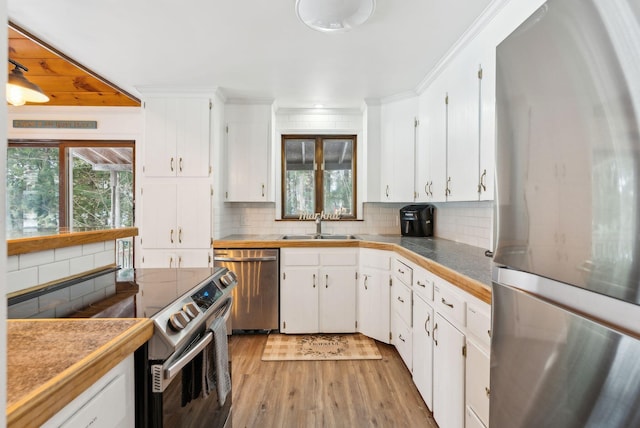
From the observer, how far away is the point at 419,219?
3.21 meters

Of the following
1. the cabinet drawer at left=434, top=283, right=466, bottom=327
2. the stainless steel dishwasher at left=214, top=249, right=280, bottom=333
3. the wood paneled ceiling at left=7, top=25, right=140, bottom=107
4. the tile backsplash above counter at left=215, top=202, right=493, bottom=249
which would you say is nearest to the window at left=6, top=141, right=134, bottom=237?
the wood paneled ceiling at left=7, top=25, right=140, bottom=107

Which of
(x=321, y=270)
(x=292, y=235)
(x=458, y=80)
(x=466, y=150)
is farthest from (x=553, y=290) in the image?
(x=292, y=235)

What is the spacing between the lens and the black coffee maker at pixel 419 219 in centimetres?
321

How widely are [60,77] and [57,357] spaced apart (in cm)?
318

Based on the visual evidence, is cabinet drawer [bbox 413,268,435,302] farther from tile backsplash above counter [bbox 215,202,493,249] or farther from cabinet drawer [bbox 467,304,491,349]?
tile backsplash above counter [bbox 215,202,493,249]

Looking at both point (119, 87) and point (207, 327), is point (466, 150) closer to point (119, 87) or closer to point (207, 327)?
point (207, 327)

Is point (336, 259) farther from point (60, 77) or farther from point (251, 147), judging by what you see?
point (60, 77)

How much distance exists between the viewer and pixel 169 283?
52.8 inches

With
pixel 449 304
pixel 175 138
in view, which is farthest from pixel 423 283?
pixel 175 138

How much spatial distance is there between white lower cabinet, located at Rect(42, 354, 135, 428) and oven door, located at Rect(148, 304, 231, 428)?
57 millimetres

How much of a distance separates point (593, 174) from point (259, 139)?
304cm

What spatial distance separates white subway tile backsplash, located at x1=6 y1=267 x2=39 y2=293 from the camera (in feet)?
3.37

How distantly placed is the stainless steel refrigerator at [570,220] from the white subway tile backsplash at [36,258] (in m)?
1.53

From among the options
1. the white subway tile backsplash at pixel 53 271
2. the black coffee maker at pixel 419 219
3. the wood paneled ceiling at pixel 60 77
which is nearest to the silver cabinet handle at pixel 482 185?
the black coffee maker at pixel 419 219
